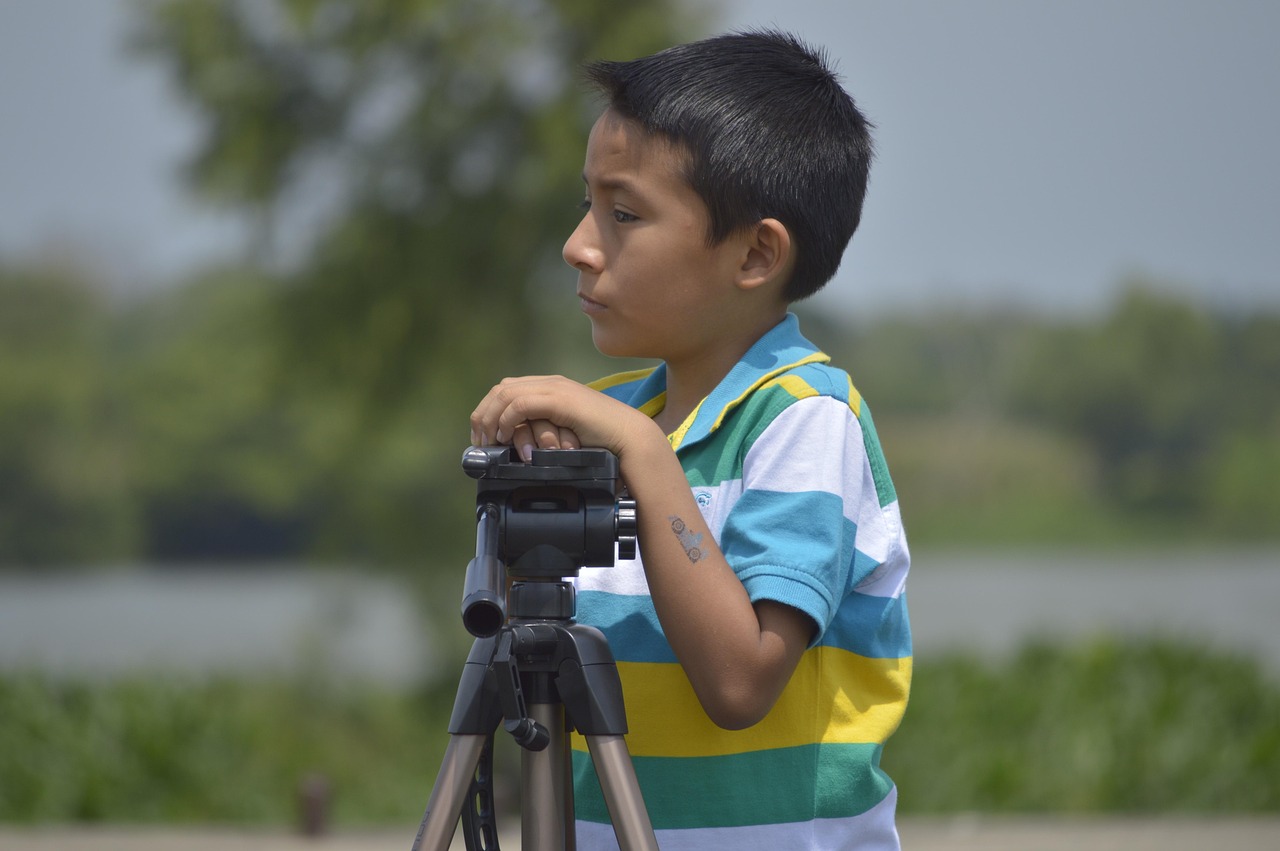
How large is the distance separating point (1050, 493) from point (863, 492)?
4.75 meters

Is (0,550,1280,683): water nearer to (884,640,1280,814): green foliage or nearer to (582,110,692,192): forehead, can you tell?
(884,640,1280,814): green foliage

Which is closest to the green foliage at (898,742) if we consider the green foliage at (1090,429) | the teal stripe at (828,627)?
the green foliage at (1090,429)

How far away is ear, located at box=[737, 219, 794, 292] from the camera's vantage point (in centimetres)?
142

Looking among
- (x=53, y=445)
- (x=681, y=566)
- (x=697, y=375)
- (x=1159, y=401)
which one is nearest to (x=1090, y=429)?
(x=1159, y=401)

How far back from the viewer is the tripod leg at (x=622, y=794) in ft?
3.81

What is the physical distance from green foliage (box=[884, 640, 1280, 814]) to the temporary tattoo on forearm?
144 inches

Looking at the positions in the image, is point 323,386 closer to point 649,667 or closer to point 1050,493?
point 1050,493

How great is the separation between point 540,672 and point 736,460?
1.01 ft

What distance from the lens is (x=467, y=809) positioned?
1.22 metres

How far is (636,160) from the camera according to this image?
1.40 metres

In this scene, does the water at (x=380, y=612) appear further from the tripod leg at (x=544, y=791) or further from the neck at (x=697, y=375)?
the tripod leg at (x=544, y=791)

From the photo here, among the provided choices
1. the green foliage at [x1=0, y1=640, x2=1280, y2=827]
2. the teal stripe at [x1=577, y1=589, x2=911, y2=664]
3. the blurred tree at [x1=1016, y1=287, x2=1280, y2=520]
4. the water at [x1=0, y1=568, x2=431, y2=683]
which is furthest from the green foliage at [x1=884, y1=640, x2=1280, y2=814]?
the teal stripe at [x1=577, y1=589, x2=911, y2=664]

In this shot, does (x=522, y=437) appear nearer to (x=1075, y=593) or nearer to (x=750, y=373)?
(x=750, y=373)

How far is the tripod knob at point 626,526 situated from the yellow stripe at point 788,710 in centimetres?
23
